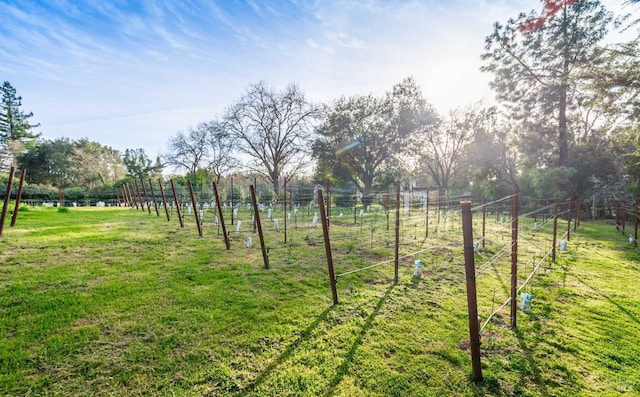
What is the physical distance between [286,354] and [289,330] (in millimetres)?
383

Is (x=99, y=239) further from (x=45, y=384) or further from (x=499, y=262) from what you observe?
(x=499, y=262)

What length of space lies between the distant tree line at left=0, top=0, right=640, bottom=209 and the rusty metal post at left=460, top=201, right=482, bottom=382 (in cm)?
1482

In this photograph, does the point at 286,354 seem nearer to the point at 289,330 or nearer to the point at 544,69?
the point at 289,330

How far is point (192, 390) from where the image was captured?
6.55 feet

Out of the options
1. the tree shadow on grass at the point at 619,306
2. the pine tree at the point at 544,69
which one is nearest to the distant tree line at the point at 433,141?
the pine tree at the point at 544,69

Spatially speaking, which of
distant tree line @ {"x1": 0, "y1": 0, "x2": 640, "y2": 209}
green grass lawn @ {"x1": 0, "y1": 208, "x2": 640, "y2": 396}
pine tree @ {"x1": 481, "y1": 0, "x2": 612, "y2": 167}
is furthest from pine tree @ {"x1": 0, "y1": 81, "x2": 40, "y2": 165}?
pine tree @ {"x1": 481, "y1": 0, "x2": 612, "y2": 167}

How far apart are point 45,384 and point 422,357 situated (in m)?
3.02

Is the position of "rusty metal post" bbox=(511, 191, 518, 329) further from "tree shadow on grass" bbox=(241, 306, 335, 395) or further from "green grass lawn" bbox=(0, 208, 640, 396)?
"tree shadow on grass" bbox=(241, 306, 335, 395)

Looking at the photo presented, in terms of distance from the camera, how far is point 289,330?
2.84 metres

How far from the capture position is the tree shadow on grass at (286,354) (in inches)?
81.8

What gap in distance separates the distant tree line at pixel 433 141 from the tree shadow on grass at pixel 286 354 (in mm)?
13651

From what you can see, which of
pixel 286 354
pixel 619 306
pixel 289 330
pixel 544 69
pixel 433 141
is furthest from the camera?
pixel 433 141

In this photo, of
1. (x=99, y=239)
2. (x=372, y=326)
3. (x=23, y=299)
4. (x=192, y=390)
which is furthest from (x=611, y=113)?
(x=99, y=239)

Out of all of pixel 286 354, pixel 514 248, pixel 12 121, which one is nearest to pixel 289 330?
A: pixel 286 354
